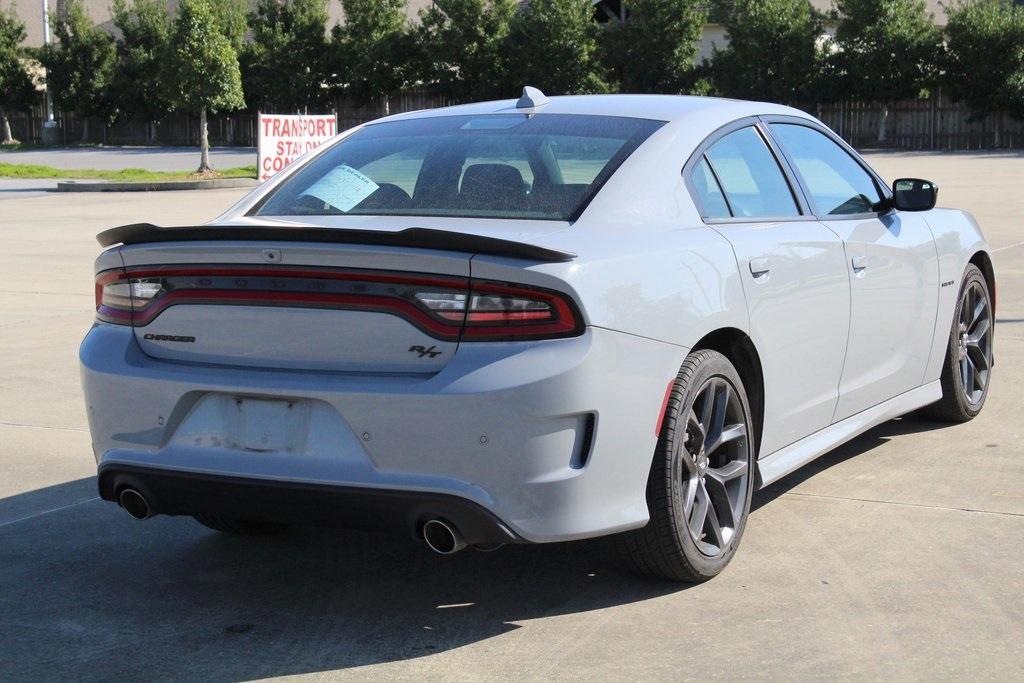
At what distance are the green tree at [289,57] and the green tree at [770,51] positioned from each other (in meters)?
14.9

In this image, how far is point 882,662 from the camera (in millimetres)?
3859

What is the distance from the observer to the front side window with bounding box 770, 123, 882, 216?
17.9ft

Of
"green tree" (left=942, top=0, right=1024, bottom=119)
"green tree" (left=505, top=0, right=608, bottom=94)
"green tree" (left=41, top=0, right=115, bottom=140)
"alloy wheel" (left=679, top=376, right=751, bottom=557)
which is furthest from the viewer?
"green tree" (left=41, top=0, right=115, bottom=140)

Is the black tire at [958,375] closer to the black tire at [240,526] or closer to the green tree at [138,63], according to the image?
the black tire at [240,526]

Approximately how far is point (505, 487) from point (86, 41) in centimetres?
5476

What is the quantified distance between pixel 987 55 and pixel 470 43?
18110 mm

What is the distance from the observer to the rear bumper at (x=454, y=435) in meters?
3.81

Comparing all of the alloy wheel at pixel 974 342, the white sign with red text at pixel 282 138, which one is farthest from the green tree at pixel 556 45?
the alloy wheel at pixel 974 342

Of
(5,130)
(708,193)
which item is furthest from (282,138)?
(5,130)

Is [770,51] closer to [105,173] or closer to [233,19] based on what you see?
A: [233,19]

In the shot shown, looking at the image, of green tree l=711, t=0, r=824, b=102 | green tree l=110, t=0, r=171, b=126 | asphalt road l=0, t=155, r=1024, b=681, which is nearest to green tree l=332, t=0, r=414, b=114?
green tree l=110, t=0, r=171, b=126

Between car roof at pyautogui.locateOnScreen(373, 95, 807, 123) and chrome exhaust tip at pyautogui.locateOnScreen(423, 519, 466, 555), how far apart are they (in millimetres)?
1728

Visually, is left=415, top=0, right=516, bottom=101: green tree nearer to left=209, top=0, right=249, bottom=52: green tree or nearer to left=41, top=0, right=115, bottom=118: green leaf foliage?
left=209, top=0, right=249, bottom=52: green tree

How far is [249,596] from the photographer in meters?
4.53
